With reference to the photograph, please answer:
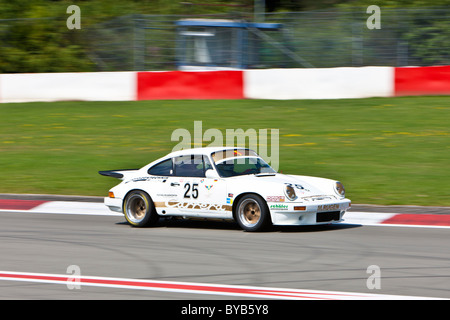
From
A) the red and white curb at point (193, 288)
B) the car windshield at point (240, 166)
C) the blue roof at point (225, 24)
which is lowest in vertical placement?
the red and white curb at point (193, 288)

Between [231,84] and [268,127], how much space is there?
11.4ft

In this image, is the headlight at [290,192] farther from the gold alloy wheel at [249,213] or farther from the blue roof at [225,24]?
the blue roof at [225,24]

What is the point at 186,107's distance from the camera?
20641 millimetres

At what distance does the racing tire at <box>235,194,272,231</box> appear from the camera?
30.5 ft

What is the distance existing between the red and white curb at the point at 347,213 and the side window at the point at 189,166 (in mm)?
1792

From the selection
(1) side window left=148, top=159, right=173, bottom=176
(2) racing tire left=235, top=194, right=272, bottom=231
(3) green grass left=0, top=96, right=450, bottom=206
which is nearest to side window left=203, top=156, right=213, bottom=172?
(1) side window left=148, top=159, right=173, bottom=176

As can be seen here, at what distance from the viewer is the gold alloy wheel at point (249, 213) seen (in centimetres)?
945

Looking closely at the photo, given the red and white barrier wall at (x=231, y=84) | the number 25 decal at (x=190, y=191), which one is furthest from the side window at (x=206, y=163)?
the red and white barrier wall at (x=231, y=84)

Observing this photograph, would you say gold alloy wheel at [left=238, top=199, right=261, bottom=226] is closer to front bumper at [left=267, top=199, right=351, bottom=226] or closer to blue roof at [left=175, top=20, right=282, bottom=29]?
front bumper at [left=267, top=199, right=351, bottom=226]

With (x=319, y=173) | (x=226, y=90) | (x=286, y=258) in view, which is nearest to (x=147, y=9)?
(x=226, y=90)

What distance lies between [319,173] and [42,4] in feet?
→ 76.9

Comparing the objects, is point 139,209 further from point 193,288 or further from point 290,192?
point 193,288

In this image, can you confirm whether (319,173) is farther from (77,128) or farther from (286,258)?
(77,128)

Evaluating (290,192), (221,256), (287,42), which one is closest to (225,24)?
(287,42)
